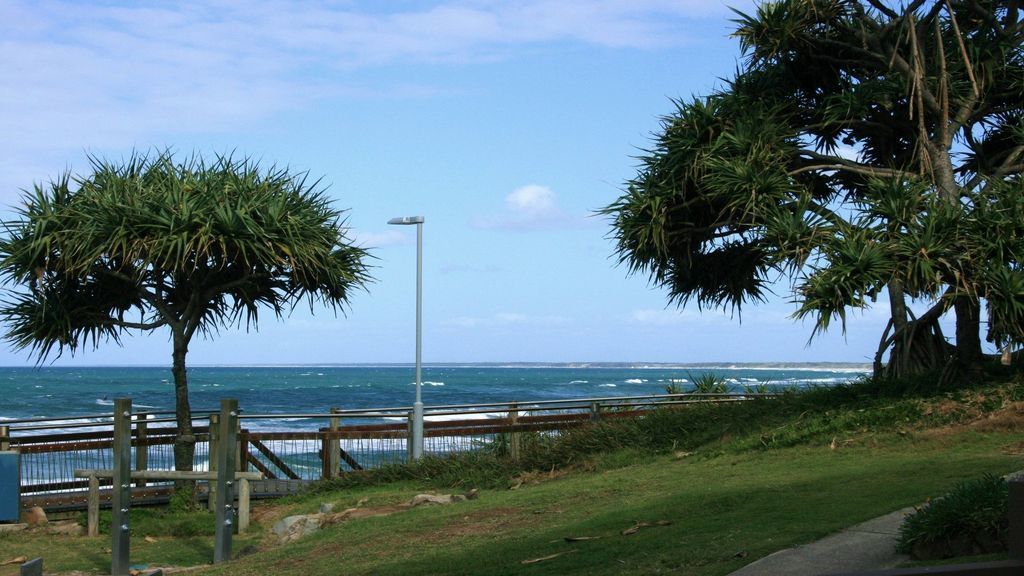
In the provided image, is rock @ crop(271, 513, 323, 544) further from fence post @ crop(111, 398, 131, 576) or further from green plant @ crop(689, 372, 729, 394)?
green plant @ crop(689, 372, 729, 394)

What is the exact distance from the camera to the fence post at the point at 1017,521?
3.59 m

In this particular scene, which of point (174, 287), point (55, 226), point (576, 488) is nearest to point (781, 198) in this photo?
point (576, 488)

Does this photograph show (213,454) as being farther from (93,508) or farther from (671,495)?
(671,495)

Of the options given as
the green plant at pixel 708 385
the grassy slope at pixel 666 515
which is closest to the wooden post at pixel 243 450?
the grassy slope at pixel 666 515

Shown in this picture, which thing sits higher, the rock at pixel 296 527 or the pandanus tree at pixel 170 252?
the pandanus tree at pixel 170 252

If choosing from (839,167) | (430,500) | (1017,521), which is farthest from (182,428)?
(1017,521)

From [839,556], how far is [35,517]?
44.9 feet

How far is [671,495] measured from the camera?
1212cm

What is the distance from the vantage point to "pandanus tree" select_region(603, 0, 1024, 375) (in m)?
15.1

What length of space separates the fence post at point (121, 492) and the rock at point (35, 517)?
4.65 m

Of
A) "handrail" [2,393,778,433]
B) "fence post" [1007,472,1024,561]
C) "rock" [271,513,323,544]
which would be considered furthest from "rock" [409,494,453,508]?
"fence post" [1007,472,1024,561]

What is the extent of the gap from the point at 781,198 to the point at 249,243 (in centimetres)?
902

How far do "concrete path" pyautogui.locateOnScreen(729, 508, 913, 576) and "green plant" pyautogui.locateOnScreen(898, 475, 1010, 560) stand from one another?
221mm

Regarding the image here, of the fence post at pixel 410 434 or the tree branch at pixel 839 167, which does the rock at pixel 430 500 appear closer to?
the fence post at pixel 410 434
